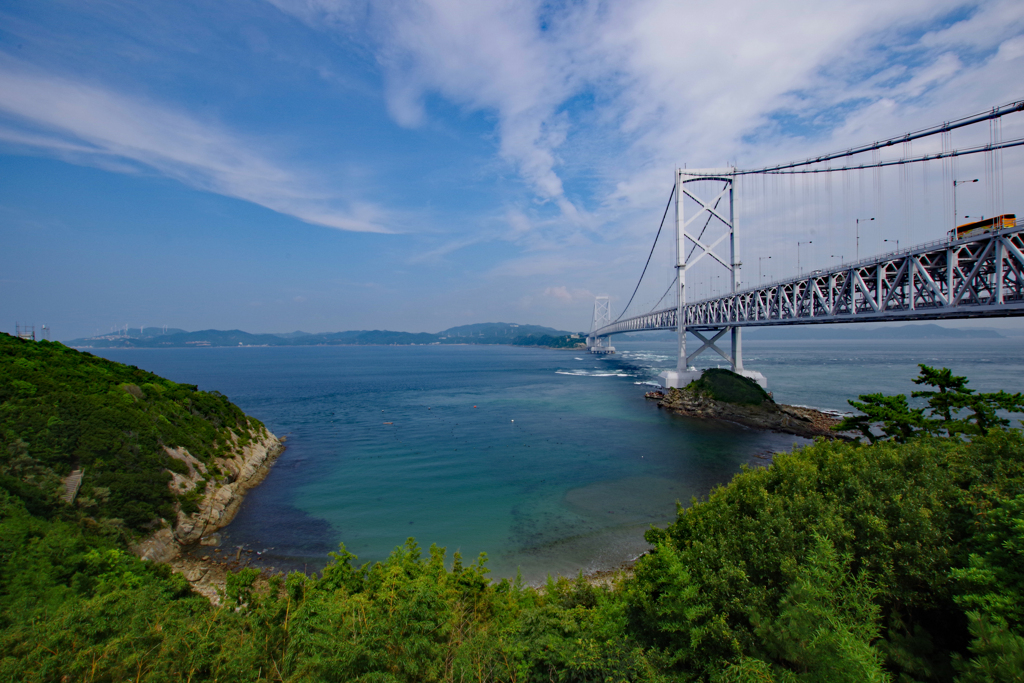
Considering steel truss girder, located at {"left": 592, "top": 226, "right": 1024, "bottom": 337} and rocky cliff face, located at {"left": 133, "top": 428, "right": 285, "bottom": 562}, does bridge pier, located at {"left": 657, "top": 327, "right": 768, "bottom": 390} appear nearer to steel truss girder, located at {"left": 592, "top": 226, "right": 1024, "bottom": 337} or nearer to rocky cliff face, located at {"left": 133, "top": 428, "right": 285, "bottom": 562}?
steel truss girder, located at {"left": 592, "top": 226, "right": 1024, "bottom": 337}

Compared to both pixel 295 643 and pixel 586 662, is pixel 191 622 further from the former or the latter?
pixel 586 662

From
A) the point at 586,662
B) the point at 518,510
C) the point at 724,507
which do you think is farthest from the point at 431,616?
the point at 518,510

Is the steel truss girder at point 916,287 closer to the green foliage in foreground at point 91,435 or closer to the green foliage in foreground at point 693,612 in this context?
the green foliage in foreground at point 693,612

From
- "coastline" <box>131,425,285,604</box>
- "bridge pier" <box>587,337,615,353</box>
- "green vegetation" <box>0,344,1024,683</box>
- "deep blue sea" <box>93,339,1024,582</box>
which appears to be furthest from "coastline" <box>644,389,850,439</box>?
"bridge pier" <box>587,337,615,353</box>

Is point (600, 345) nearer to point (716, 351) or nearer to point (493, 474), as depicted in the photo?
point (716, 351)

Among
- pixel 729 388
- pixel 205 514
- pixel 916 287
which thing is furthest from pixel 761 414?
pixel 205 514

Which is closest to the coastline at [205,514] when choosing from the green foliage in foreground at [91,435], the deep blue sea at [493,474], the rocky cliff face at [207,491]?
the rocky cliff face at [207,491]
